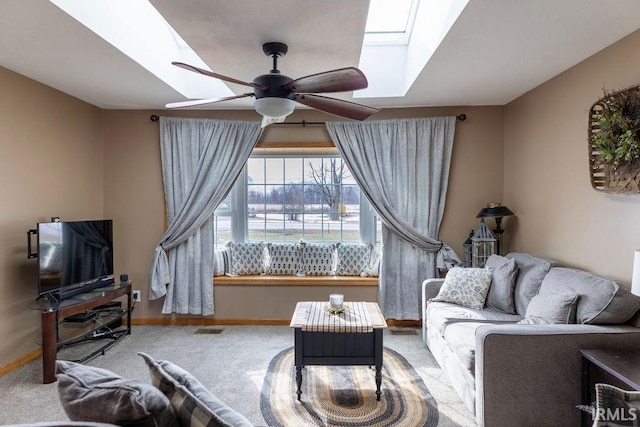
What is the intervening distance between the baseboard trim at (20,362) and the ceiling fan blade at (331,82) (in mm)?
3256

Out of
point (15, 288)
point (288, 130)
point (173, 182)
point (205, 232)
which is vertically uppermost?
point (288, 130)

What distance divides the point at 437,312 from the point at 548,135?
1896mm

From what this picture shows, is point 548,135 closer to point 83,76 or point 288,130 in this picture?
point 288,130

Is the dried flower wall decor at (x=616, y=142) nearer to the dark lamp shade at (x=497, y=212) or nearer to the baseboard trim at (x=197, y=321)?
the dark lamp shade at (x=497, y=212)

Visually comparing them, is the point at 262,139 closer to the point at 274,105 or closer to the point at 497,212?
the point at 274,105

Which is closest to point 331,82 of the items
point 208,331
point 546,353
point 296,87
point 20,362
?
point 296,87

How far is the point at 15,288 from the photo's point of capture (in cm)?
309

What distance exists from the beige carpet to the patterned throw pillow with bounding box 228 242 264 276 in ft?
2.09

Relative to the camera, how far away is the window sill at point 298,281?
13.5 feet

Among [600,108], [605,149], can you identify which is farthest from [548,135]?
[605,149]

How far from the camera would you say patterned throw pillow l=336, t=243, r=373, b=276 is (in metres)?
4.23

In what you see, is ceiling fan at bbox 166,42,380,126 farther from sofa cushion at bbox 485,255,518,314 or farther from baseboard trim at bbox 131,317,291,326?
baseboard trim at bbox 131,317,291,326

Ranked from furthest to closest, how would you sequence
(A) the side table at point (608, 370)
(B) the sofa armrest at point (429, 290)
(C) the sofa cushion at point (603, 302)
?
(B) the sofa armrest at point (429, 290)
(C) the sofa cushion at point (603, 302)
(A) the side table at point (608, 370)

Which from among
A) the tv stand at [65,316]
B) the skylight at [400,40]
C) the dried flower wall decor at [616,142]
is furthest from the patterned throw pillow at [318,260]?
the dried flower wall decor at [616,142]
